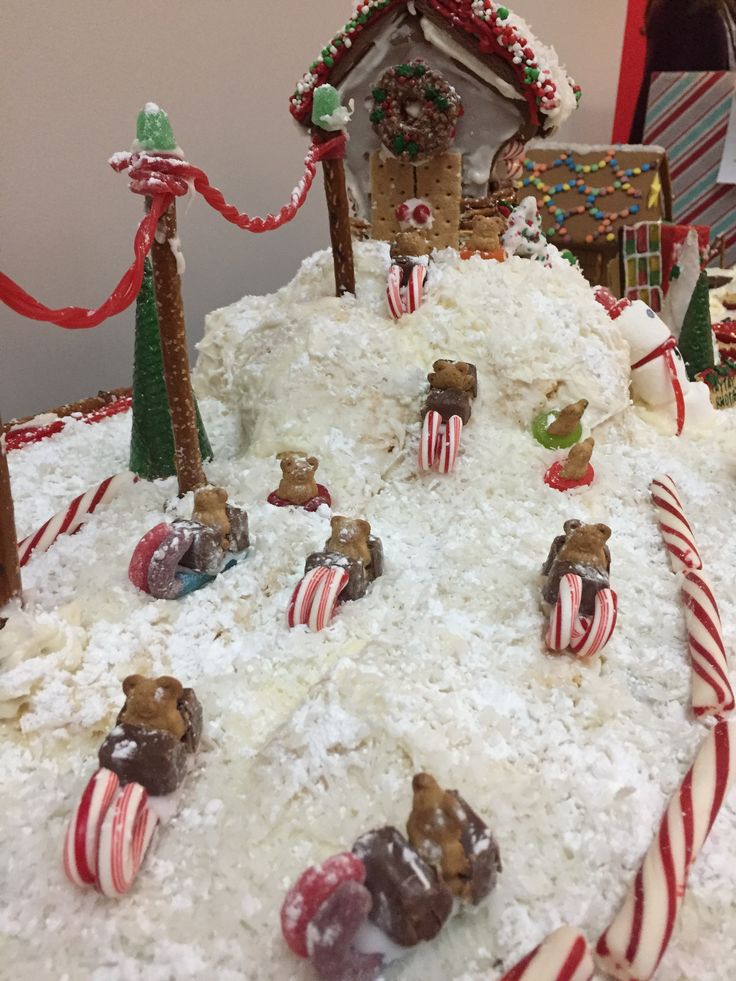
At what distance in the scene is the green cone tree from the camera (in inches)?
108

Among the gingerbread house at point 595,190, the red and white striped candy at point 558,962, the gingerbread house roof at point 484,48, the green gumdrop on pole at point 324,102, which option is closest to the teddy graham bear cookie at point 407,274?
the green gumdrop on pole at point 324,102

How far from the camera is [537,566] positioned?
149cm

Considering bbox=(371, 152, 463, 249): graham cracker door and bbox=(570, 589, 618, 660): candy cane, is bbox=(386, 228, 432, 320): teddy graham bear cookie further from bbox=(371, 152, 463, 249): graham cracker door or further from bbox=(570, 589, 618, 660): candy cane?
bbox=(570, 589, 618, 660): candy cane

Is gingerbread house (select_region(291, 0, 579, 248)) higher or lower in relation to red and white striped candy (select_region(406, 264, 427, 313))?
higher

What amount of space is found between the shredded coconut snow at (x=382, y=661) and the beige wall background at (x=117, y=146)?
53cm

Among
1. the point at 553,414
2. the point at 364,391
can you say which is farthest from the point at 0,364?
the point at 553,414

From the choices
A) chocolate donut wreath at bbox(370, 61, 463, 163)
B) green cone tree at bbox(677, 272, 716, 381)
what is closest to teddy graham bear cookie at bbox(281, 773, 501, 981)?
chocolate donut wreath at bbox(370, 61, 463, 163)

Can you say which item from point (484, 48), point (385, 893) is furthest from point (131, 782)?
point (484, 48)

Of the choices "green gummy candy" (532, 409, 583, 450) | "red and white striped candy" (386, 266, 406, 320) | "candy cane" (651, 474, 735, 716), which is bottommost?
"candy cane" (651, 474, 735, 716)

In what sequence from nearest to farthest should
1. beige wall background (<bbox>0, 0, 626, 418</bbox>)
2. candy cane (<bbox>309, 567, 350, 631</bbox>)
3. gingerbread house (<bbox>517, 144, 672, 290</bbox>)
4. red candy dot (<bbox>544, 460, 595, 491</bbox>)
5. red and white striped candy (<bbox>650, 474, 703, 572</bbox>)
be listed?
candy cane (<bbox>309, 567, 350, 631</bbox>)
red and white striped candy (<bbox>650, 474, 703, 572</bbox>)
red candy dot (<bbox>544, 460, 595, 491</bbox>)
beige wall background (<bbox>0, 0, 626, 418</bbox>)
gingerbread house (<bbox>517, 144, 672, 290</bbox>)

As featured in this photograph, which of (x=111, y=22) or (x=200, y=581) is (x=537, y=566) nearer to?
(x=200, y=581)

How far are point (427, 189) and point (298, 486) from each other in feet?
3.47

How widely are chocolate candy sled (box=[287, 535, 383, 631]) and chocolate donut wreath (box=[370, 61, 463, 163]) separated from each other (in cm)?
127

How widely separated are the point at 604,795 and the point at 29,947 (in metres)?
0.77
